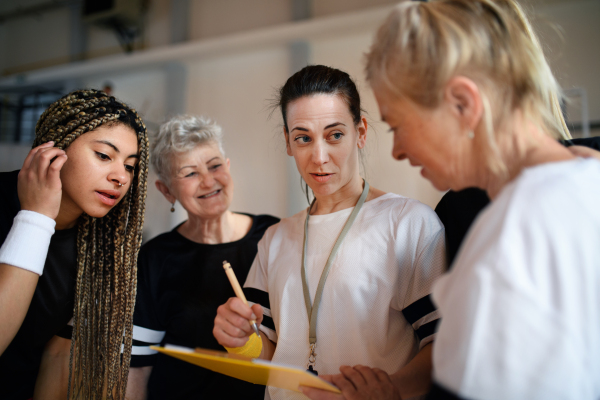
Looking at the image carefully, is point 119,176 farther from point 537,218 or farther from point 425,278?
point 537,218

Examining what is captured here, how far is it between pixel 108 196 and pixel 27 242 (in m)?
0.33

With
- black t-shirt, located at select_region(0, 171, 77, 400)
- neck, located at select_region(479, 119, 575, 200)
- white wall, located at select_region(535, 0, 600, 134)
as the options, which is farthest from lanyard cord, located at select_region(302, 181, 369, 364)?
Result: white wall, located at select_region(535, 0, 600, 134)

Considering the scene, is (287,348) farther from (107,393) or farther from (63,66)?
(63,66)

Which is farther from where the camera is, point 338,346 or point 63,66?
point 63,66

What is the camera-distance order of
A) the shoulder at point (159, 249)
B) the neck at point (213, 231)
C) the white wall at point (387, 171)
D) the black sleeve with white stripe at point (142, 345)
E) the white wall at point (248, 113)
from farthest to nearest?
the white wall at point (248, 113)
the white wall at point (387, 171)
the neck at point (213, 231)
the shoulder at point (159, 249)
the black sleeve with white stripe at point (142, 345)

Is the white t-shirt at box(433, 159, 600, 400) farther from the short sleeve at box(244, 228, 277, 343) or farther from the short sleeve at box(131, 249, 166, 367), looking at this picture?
the short sleeve at box(131, 249, 166, 367)

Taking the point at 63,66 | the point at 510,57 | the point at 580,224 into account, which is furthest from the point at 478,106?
the point at 63,66

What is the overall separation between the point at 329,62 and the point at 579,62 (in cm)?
178

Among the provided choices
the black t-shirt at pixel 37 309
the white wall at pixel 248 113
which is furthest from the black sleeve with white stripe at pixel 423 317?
the white wall at pixel 248 113

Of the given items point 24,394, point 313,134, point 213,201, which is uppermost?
point 313,134

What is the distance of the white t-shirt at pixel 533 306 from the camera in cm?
54

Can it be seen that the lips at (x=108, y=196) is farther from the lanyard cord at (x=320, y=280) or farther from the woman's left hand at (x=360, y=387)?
the woman's left hand at (x=360, y=387)

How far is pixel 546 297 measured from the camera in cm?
55

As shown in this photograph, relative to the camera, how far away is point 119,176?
149 centimetres
